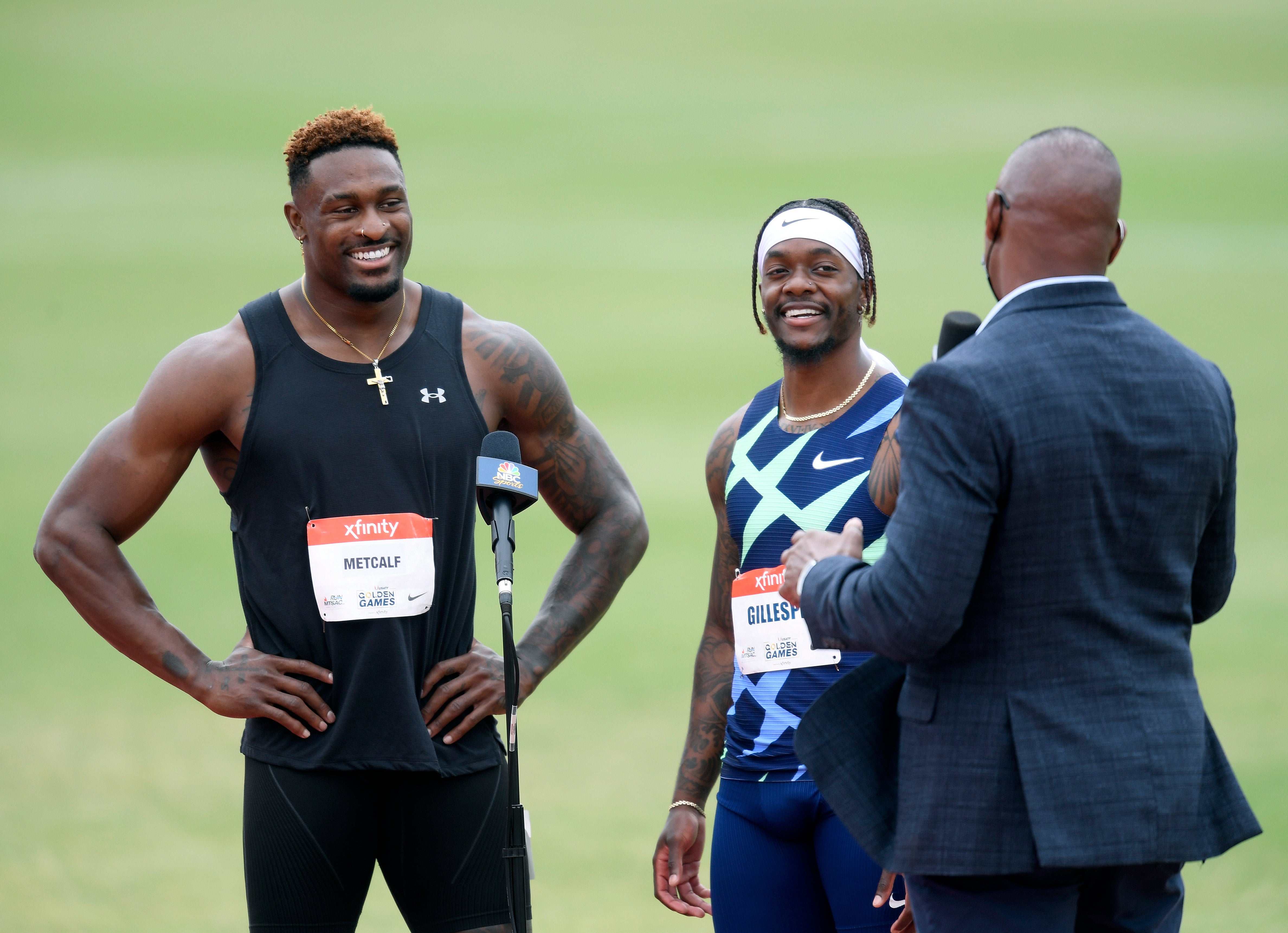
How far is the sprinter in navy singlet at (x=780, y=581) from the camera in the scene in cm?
197

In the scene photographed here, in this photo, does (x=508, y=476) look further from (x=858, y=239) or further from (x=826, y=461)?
(x=858, y=239)

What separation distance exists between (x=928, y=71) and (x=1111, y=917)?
5806mm

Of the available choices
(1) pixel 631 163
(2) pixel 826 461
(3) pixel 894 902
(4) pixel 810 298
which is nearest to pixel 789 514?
(2) pixel 826 461

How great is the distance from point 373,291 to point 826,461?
78 centimetres

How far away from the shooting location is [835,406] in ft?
6.91

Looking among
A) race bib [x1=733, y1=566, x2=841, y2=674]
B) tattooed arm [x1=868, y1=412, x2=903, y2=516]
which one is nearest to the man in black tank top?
race bib [x1=733, y1=566, x2=841, y2=674]

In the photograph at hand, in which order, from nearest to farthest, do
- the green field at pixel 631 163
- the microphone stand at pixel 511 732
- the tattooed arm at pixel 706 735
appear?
the microphone stand at pixel 511 732 < the tattooed arm at pixel 706 735 < the green field at pixel 631 163

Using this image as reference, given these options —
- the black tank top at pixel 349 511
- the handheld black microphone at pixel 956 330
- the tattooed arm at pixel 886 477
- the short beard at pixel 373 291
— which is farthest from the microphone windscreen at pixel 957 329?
the short beard at pixel 373 291

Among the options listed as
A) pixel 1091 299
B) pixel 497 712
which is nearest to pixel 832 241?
pixel 1091 299

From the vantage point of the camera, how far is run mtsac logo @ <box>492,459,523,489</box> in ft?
5.67

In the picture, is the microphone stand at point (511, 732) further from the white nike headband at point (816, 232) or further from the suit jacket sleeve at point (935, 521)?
the white nike headband at point (816, 232)

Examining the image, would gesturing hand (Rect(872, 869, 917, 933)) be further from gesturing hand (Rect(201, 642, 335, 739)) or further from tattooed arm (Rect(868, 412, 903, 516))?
gesturing hand (Rect(201, 642, 335, 739))

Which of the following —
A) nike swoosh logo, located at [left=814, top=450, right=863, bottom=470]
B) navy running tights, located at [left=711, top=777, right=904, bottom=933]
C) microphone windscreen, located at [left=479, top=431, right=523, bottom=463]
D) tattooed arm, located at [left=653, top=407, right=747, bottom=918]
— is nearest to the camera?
microphone windscreen, located at [left=479, top=431, right=523, bottom=463]

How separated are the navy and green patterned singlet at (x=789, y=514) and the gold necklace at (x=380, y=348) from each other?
0.58m
